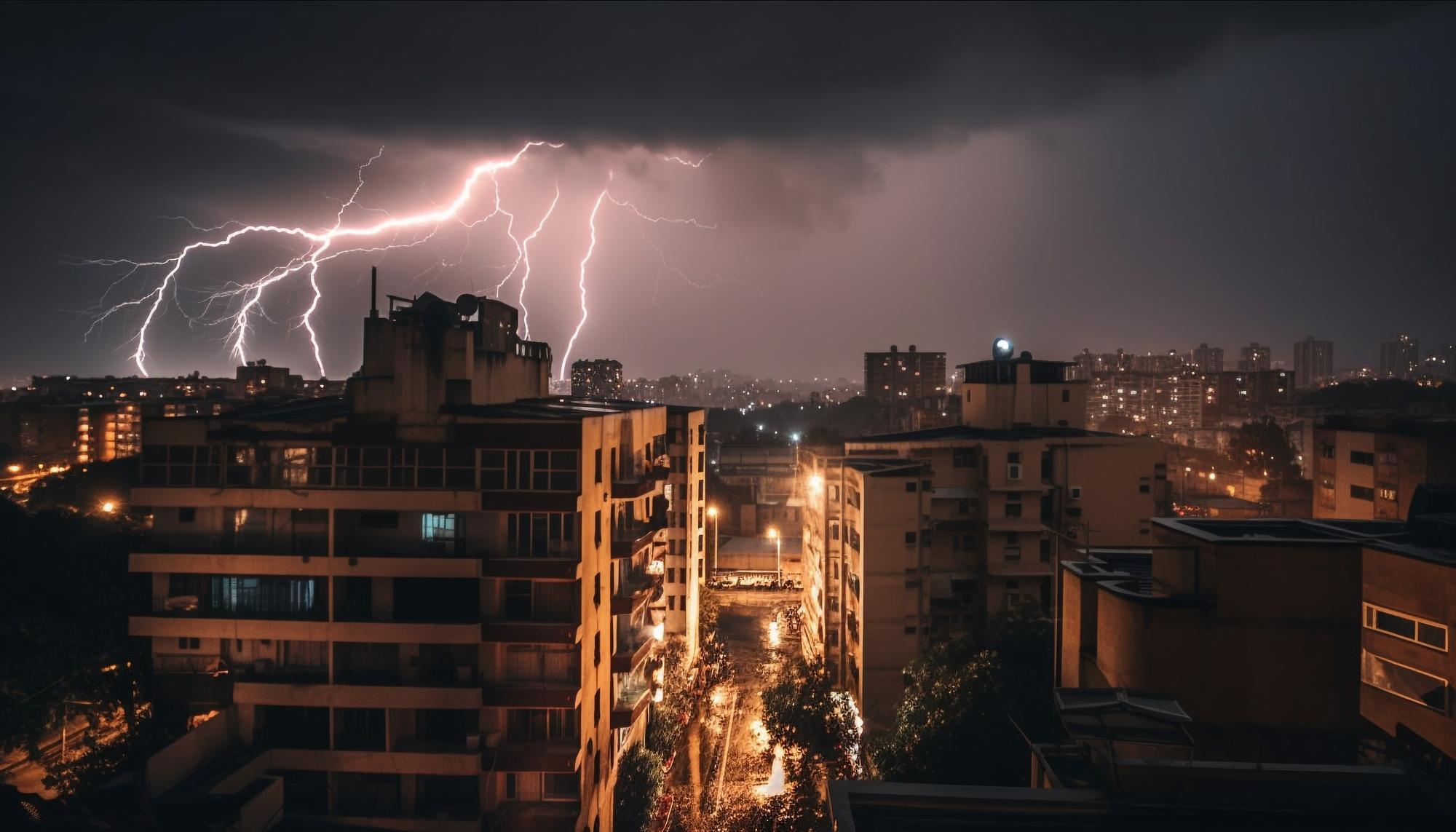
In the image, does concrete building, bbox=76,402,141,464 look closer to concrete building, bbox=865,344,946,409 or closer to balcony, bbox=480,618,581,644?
balcony, bbox=480,618,581,644

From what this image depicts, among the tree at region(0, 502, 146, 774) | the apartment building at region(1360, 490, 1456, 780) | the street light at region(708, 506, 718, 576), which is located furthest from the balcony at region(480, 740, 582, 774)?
the street light at region(708, 506, 718, 576)

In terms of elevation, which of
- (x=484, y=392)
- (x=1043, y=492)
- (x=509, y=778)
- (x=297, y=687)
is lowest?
(x=509, y=778)

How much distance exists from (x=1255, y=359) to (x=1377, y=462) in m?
165

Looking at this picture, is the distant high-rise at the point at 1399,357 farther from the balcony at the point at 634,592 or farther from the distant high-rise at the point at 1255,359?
the balcony at the point at 634,592

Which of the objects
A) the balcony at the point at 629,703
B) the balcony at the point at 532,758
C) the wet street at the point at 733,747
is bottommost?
the wet street at the point at 733,747

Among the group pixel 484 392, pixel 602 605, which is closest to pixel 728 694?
pixel 602 605

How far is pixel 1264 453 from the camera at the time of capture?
209 feet

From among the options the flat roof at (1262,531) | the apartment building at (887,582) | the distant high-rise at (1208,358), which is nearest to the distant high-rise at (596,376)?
the apartment building at (887,582)

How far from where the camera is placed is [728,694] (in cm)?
2919

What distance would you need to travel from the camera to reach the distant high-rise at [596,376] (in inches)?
3930

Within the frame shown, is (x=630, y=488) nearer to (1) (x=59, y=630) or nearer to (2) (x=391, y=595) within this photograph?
(2) (x=391, y=595)

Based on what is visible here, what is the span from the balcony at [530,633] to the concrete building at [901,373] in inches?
4941

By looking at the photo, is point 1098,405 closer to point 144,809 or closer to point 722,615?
point 722,615

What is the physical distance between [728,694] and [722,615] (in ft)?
35.1
